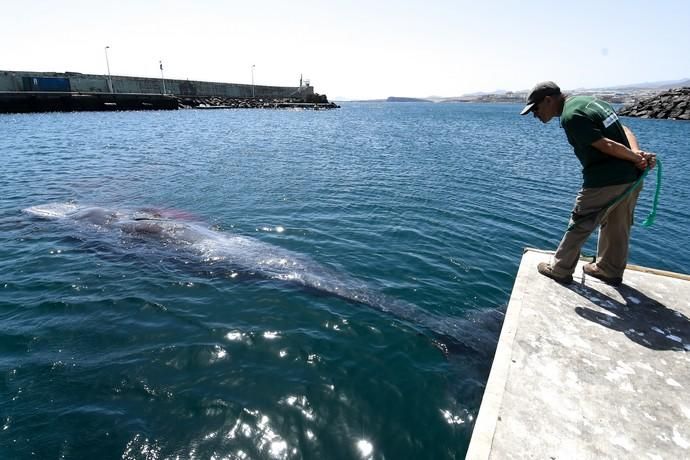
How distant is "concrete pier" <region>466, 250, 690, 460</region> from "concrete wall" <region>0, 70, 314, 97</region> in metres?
86.1

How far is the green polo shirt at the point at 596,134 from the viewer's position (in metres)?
4.82

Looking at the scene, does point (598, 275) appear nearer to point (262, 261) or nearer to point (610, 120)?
point (610, 120)

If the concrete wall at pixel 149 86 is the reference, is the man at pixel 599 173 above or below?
below

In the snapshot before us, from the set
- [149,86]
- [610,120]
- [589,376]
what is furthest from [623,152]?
[149,86]

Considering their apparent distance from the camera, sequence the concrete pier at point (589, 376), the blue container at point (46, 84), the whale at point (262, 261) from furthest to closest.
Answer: the blue container at point (46, 84) < the whale at point (262, 261) < the concrete pier at point (589, 376)

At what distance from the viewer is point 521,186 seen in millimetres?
17641

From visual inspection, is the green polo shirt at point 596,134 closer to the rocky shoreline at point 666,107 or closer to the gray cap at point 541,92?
the gray cap at point 541,92

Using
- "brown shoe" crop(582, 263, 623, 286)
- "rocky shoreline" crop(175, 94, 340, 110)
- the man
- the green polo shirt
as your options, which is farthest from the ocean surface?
"rocky shoreline" crop(175, 94, 340, 110)

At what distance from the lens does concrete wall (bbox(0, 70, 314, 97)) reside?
6500 cm

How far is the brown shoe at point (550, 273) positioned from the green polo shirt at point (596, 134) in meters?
1.34

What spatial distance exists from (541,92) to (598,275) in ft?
9.32

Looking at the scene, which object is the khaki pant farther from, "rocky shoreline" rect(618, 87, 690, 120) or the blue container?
the blue container

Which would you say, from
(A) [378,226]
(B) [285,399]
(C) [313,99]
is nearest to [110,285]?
(B) [285,399]

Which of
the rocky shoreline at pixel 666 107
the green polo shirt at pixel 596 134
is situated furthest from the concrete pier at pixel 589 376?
the rocky shoreline at pixel 666 107
